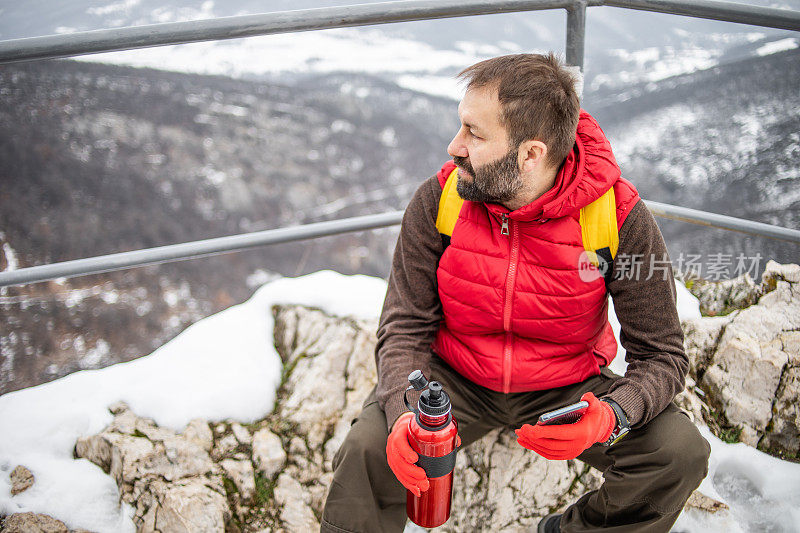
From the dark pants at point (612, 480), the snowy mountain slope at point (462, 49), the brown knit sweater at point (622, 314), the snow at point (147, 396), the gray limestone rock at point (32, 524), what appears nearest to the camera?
the dark pants at point (612, 480)

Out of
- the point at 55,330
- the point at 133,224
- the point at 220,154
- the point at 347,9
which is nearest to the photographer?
the point at 347,9

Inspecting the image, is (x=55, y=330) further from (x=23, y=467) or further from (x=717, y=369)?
(x=717, y=369)

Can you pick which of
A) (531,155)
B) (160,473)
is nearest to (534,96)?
(531,155)

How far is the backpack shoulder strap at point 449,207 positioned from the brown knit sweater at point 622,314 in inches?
1.0

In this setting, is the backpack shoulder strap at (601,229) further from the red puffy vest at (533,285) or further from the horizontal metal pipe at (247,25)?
the horizontal metal pipe at (247,25)

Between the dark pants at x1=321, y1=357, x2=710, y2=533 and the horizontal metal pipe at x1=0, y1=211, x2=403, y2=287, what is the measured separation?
0.79 m

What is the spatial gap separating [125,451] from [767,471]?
2455 mm

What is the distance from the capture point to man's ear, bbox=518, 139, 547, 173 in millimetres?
1537

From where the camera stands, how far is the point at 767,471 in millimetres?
2016

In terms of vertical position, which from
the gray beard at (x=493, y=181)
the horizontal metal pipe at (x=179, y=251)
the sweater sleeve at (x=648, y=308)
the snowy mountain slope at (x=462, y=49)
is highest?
the snowy mountain slope at (x=462, y=49)

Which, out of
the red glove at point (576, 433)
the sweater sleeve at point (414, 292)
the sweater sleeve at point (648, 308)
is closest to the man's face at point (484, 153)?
the sweater sleeve at point (414, 292)

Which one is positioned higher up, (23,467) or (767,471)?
(23,467)

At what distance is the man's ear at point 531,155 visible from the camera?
5.04 feet

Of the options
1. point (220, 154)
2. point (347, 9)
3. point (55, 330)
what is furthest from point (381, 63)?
point (347, 9)
